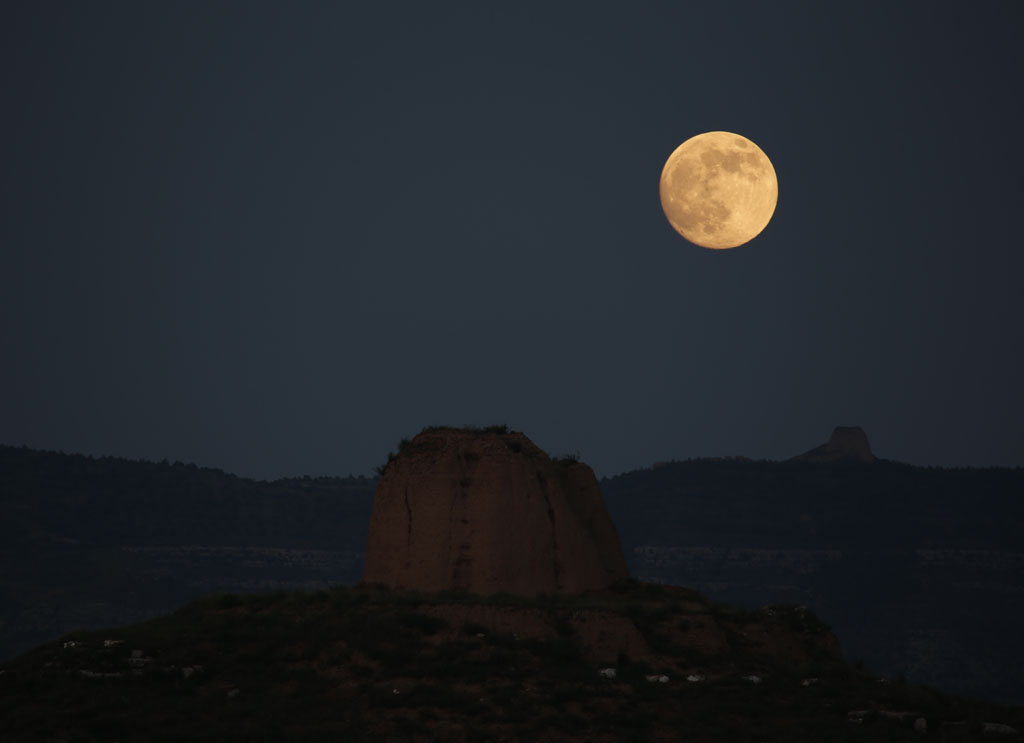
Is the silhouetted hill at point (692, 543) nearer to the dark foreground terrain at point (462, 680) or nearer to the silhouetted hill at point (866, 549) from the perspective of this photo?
the silhouetted hill at point (866, 549)

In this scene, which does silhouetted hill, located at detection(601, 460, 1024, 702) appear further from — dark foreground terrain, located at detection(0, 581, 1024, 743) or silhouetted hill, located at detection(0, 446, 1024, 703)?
dark foreground terrain, located at detection(0, 581, 1024, 743)

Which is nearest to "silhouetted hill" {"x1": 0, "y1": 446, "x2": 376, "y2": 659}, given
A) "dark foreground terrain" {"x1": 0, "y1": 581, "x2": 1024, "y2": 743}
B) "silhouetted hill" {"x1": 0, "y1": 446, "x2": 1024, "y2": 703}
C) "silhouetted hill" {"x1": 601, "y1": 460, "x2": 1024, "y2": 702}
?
"silhouetted hill" {"x1": 0, "y1": 446, "x2": 1024, "y2": 703}

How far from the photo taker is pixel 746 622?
31.6 meters

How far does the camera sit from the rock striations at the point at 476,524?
3269cm

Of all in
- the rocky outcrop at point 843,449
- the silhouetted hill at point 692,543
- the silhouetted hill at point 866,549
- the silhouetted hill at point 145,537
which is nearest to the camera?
the silhouetted hill at point 145,537

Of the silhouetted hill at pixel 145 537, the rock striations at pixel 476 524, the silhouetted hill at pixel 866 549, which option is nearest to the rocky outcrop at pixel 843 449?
the silhouetted hill at pixel 866 549

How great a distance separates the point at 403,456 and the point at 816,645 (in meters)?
11.5

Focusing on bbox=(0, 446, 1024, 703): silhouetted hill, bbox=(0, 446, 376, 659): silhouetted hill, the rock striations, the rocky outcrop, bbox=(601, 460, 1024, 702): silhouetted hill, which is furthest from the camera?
the rocky outcrop

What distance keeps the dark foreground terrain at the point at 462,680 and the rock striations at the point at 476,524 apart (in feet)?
5.43

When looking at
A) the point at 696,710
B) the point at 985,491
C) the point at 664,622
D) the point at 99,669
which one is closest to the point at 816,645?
the point at 664,622

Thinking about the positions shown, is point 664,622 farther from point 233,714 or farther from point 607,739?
point 233,714

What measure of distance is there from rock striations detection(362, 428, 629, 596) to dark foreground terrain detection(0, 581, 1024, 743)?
1.66 m

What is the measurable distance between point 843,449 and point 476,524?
11594cm

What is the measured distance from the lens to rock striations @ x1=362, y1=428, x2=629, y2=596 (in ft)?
107
